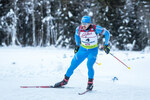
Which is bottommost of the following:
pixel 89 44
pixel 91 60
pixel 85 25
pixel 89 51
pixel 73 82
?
pixel 73 82

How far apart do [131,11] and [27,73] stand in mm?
26622

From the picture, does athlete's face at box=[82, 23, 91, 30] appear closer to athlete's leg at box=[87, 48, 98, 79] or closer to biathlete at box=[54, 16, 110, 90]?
biathlete at box=[54, 16, 110, 90]

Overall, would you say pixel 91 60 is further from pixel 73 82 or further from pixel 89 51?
pixel 73 82

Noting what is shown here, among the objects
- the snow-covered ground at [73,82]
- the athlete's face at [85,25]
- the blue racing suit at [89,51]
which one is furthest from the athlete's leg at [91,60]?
the athlete's face at [85,25]

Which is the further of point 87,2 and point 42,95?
point 87,2

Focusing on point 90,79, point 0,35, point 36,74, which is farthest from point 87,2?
point 90,79

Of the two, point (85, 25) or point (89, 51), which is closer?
point (85, 25)

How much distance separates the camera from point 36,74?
26.0 ft

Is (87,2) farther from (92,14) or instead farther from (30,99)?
(30,99)

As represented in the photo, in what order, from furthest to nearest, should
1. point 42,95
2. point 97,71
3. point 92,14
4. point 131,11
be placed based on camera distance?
point 131,11 < point 92,14 < point 97,71 < point 42,95

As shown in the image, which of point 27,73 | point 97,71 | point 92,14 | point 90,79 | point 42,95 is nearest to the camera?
point 42,95

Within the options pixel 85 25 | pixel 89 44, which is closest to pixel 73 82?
pixel 89 44

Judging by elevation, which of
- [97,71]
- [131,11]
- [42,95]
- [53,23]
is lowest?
[97,71]

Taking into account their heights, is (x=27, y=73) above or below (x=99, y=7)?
below
